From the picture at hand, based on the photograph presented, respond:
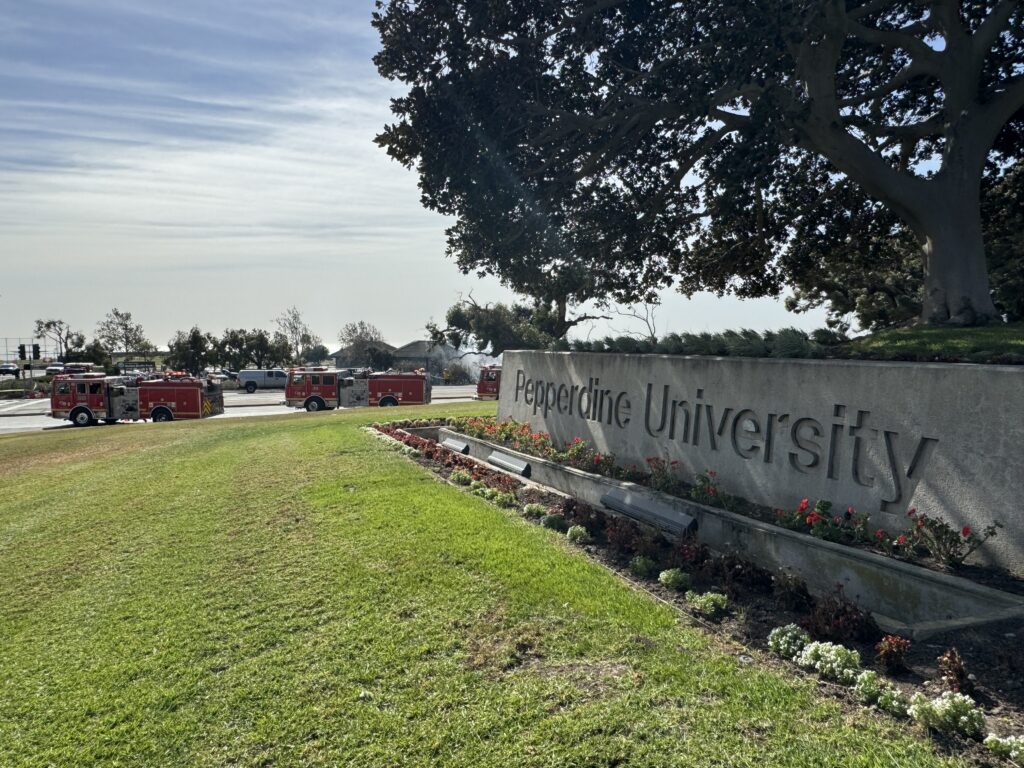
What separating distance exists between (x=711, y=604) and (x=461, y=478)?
19.3ft

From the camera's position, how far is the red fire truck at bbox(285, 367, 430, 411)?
34812mm

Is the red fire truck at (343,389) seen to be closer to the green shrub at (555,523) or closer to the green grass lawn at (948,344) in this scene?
the green shrub at (555,523)

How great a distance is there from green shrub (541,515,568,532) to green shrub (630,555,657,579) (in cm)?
160

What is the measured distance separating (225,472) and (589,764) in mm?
10318

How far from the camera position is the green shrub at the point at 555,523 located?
7832 mm

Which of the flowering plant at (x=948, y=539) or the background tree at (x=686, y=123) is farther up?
the background tree at (x=686, y=123)

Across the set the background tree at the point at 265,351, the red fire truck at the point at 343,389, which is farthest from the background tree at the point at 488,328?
the background tree at the point at 265,351

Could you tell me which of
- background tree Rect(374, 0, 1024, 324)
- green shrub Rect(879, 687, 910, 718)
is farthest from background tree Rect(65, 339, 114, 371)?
green shrub Rect(879, 687, 910, 718)

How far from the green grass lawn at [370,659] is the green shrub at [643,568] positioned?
0.29 metres

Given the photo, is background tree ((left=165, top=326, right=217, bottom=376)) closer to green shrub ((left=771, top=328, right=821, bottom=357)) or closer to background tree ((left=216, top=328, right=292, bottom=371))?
background tree ((left=216, top=328, right=292, bottom=371))

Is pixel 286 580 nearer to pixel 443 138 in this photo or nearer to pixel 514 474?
pixel 514 474

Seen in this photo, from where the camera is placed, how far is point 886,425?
6.40m

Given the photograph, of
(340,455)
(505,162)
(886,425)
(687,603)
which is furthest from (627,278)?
(687,603)

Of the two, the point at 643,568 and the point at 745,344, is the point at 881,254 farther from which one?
the point at 643,568
